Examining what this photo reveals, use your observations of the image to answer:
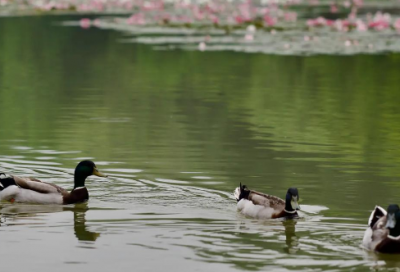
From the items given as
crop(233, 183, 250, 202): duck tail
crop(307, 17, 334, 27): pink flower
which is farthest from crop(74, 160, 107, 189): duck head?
crop(307, 17, 334, 27): pink flower

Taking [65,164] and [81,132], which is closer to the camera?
[65,164]

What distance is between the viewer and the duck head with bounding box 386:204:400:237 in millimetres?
9789

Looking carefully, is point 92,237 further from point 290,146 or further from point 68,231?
point 290,146

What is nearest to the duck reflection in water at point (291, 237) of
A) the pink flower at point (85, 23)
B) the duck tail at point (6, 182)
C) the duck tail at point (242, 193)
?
the duck tail at point (242, 193)

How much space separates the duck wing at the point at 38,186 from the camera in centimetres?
1228

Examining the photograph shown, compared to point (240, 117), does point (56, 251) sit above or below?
below

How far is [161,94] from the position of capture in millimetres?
22719

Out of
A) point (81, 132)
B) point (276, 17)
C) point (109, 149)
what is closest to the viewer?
point (109, 149)

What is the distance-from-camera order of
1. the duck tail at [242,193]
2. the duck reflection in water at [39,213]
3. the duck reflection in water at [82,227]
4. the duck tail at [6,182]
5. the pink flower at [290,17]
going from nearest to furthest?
the duck reflection in water at [82,227] → the duck reflection in water at [39,213] → the duck tail at [242,193] → the duck tail at [6,182] → the pink flower at [290,17]

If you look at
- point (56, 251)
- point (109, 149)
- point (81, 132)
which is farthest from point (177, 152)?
point (56, 251)

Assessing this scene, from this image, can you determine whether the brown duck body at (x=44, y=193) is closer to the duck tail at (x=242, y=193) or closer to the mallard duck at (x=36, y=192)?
the mallard duck at (x=36, y=192)

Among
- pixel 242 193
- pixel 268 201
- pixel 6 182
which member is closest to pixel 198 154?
pixel 6 182

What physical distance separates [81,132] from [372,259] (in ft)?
27.9

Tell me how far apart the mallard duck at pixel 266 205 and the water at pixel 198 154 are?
0.55ft
